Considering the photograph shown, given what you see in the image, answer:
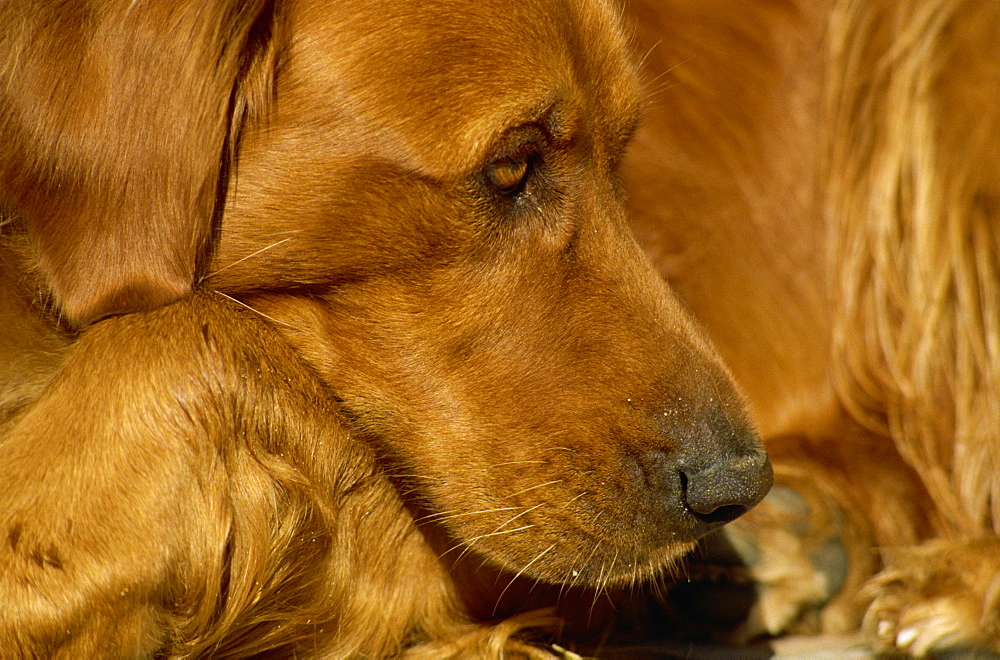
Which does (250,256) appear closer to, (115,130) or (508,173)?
(115,130)

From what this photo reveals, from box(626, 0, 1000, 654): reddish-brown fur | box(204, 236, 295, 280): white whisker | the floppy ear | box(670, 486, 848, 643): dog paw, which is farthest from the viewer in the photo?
box(626, 0, 1000, 654): reddish-brown fur

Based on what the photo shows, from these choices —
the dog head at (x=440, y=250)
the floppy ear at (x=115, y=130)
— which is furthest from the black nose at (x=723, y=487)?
the floppy ear at (x=115, y=130)

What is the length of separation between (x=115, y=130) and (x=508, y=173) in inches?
24.5

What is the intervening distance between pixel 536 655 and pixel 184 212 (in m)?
1.01

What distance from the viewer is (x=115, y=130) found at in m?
1.67

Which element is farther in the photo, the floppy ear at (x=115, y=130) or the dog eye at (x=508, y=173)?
the dog eye at (x=508, y=173)

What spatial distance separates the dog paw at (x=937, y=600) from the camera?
209 centimetres

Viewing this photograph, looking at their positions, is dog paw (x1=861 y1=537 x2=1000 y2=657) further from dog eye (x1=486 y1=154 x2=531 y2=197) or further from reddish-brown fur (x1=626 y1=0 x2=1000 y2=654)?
dog eye (x1=486 y1=154 x2=531 y2=197)

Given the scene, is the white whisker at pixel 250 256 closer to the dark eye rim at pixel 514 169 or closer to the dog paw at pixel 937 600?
the dark eye rim at pixel 514 169

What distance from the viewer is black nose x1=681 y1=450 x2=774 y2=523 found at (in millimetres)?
1854

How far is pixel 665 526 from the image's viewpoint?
1879 millimetres

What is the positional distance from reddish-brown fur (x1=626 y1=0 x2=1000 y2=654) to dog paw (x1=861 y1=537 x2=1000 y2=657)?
2 cm

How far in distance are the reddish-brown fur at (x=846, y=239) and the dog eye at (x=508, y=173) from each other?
0.70 meters

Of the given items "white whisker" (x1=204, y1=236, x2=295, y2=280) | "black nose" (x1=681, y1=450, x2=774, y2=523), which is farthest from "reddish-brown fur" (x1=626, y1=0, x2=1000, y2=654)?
"white whisker" (x1=204, y1=236, x2=295, y2=280)
